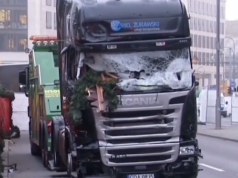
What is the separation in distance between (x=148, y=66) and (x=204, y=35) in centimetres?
7924

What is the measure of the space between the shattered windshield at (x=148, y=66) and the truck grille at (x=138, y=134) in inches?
17.7

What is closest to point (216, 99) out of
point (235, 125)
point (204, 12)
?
point (235, 125)

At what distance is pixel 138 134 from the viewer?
12898mm

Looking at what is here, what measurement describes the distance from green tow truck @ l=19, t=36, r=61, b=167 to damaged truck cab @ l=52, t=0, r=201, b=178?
603 centimetres

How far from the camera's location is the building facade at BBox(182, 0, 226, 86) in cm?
8488

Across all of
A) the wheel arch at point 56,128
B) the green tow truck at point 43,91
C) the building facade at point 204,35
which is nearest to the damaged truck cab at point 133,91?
the wheel arch at point 56,128

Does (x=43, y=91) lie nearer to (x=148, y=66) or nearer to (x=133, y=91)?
(x=148, y=66)

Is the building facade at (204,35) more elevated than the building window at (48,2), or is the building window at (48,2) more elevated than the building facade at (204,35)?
the building window at (48,2)

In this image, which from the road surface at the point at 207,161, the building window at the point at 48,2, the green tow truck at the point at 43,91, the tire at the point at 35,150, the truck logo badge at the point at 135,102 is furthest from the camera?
the building window at the point at 48,2

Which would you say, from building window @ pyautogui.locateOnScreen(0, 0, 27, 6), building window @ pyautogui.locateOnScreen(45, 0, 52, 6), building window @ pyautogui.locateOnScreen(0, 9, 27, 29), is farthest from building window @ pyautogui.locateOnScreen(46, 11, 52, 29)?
building window @ pyautogui.locateOnScreen(0, 0, 27, 6)

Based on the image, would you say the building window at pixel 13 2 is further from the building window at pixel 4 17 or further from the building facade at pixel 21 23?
the building window at pixel 4 17

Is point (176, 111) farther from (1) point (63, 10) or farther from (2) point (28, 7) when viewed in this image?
(2) point (28, 7)

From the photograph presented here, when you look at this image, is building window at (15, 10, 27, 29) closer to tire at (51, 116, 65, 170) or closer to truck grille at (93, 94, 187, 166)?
tire at (51, 116, 65, 170)

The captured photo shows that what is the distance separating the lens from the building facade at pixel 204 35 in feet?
278
